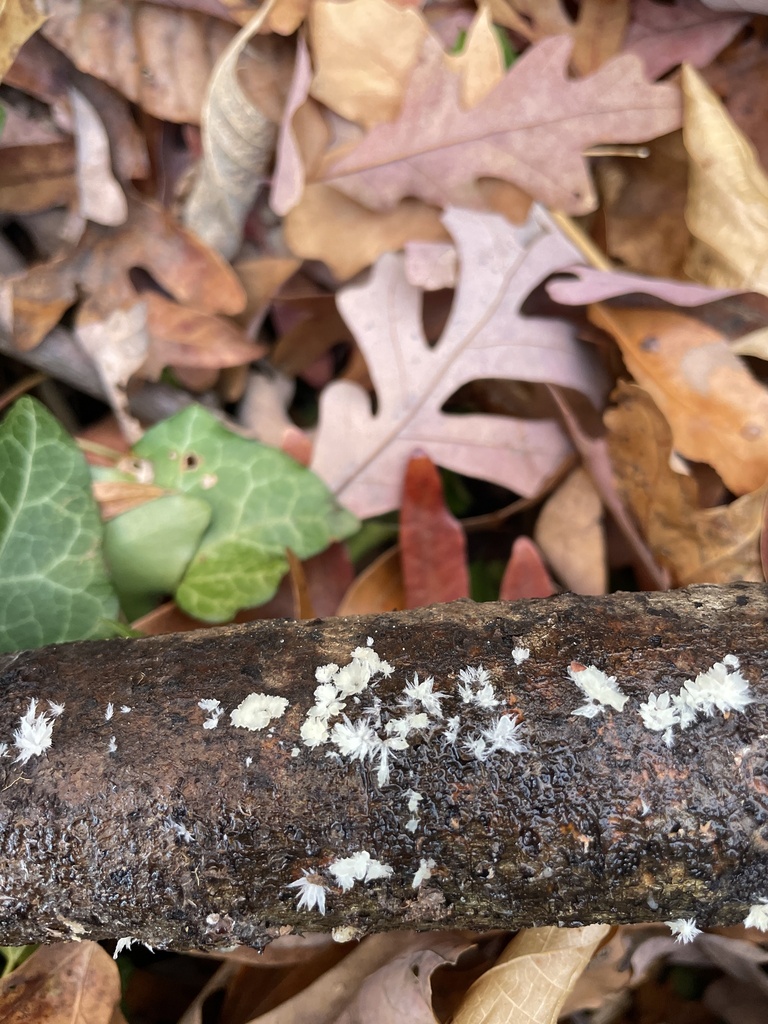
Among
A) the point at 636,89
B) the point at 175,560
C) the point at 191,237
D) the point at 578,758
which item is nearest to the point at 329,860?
the point at 578,758

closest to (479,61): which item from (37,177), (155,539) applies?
(37,177)

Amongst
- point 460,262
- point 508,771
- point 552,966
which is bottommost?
point 552,966

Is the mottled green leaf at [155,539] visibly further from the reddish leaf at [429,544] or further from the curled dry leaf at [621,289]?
the curled dry leaf at [621,289]

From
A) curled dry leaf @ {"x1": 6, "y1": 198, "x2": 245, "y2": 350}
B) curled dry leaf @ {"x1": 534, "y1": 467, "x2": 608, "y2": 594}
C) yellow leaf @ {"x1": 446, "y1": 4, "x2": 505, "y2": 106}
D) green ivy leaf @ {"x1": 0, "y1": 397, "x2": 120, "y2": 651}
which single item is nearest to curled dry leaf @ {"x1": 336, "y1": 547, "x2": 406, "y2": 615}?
curled dry leaf @ {"x1": 534, "y1": 467, "x2": 608, "y2": 594}

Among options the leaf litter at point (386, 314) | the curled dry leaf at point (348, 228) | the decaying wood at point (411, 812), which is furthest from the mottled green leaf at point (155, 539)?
the curled dry leaf at point (348, 228)

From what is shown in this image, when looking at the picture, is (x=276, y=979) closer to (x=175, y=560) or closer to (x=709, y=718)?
(x=175, y=560)

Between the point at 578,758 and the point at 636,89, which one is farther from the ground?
the point at 636,89
